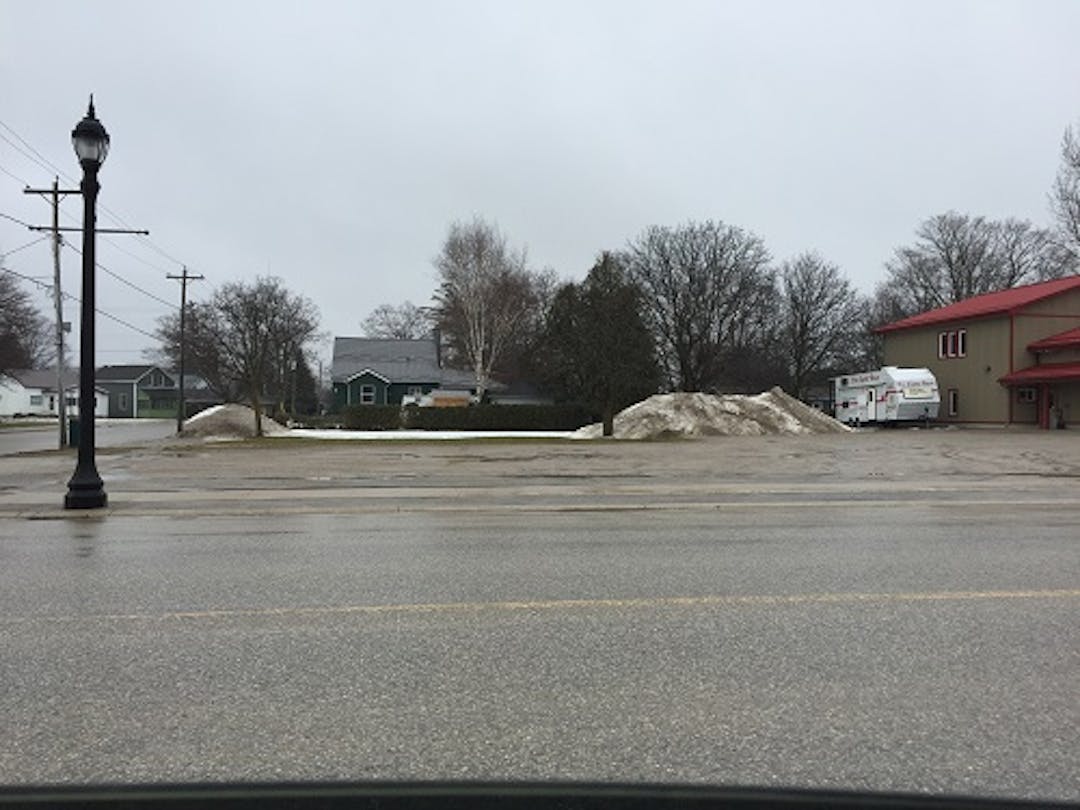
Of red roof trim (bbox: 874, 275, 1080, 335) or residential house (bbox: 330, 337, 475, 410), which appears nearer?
red roof trim (bbox: 874, 275, 1080, 335)

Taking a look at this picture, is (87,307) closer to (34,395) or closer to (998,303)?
(998,303)

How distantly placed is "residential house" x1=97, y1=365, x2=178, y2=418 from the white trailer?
81.7 meters

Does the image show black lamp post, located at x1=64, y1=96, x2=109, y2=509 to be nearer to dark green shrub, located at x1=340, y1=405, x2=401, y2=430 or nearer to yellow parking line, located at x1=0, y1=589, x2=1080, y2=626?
yellow parking line, located at x1=0, y1=589, x2=1080, y2=626

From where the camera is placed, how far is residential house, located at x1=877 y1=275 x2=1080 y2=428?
4569 centimetres

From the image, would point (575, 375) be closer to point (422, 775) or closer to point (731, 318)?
point (731, 318)

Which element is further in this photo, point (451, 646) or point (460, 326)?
point (460, 326)

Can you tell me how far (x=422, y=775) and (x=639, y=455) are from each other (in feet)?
76.4

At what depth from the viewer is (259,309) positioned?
6806 centimetres

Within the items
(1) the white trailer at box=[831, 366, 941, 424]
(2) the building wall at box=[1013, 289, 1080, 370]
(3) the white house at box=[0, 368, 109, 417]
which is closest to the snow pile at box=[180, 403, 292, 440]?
(1) the white trailer at box=[831, 366, 941, 424]

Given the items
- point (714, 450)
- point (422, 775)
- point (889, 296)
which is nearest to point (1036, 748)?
point (422, 775)

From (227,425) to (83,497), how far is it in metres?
37.2

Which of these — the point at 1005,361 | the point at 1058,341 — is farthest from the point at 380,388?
the point at 1058,341

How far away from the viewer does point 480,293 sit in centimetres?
6044

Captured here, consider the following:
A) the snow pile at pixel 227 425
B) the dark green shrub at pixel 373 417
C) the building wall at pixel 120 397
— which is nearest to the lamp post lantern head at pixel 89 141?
the snow pile at pixel 227 425
